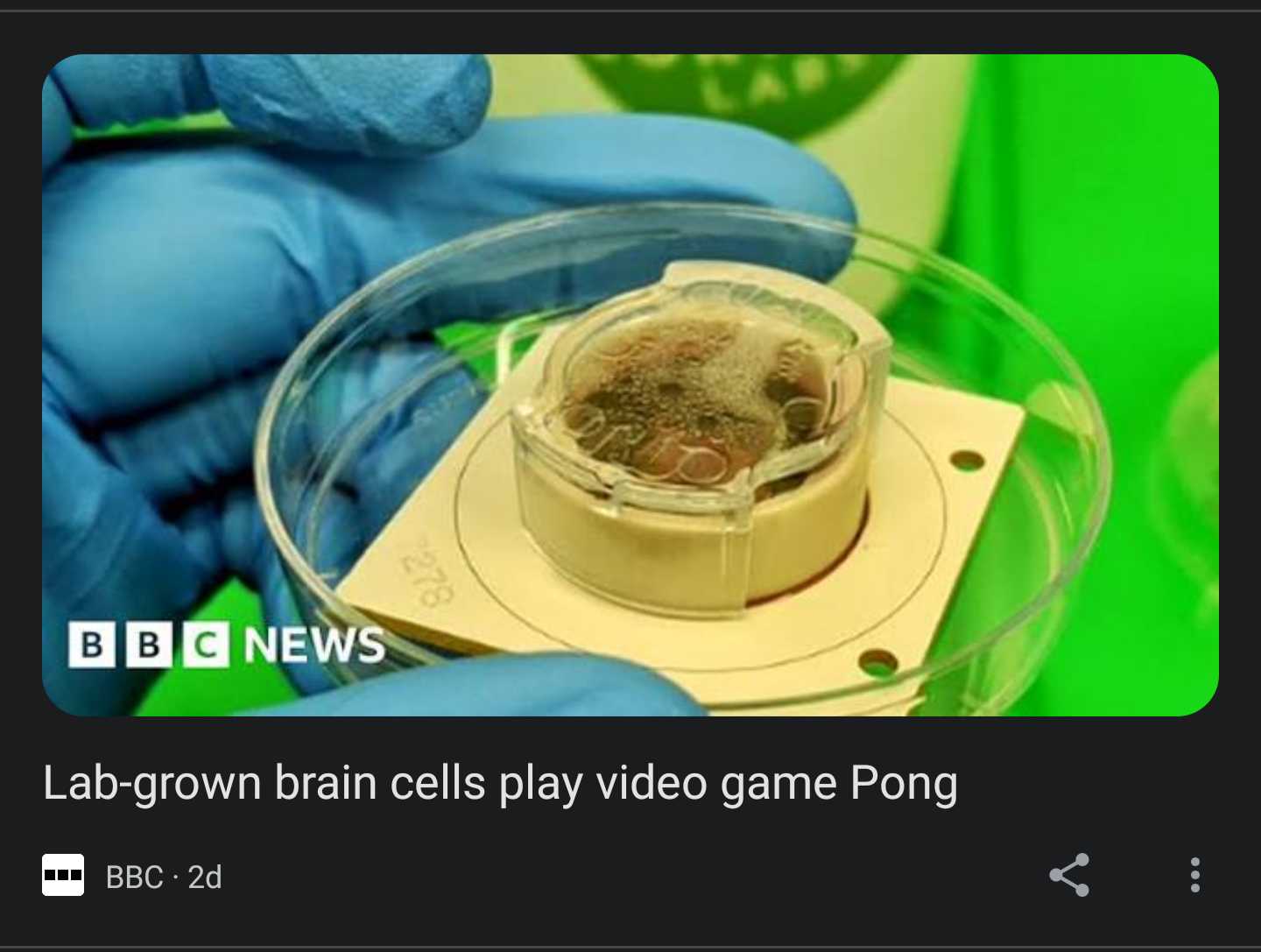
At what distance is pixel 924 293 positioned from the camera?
2.86ft

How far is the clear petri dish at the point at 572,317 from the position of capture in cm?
78

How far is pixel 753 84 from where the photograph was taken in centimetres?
100

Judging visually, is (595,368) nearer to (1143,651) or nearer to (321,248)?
(321,248)

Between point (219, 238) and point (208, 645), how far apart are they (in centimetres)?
22

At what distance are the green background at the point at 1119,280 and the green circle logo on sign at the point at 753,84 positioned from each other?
64 mm

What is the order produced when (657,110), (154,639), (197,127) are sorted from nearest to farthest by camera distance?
(154,639)
(197,127)
(657,110)

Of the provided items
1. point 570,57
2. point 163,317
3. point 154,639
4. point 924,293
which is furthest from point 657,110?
point 154,639
